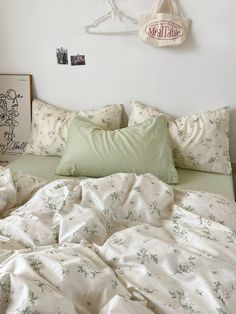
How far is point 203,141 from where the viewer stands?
197cm

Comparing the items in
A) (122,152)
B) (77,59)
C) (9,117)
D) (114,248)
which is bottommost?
(114,248)

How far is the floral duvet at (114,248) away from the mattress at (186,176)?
0.37 meters

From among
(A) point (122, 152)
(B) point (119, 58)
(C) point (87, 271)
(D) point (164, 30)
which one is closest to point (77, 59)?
(B) point (119, 58)

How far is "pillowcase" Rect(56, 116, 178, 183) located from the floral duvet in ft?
1.18

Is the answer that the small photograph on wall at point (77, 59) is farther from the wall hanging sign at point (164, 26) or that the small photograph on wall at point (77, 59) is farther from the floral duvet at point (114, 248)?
the floral duvet at point (114, 248)

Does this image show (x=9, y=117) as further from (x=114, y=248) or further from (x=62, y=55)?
(x=114, y=248)

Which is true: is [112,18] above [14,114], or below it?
above

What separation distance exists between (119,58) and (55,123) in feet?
1.84

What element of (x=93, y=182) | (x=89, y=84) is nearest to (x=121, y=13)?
(x=89, y=84)

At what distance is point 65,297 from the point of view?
862mm

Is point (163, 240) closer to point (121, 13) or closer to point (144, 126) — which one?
point (144, 126)

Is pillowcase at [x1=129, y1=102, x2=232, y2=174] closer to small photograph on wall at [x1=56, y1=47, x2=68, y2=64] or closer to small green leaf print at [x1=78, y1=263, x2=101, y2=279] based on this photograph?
small photograph on wall at [x1=56, y1=47, x2=68, y2=64]

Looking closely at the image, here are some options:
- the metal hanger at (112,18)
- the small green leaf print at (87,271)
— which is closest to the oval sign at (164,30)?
the metal hanger at (112,18)

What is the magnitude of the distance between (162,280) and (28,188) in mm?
743
